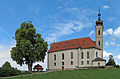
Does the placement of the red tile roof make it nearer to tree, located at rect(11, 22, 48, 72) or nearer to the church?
the church

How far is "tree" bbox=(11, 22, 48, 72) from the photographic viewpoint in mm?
41406

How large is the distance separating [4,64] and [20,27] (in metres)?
12.9

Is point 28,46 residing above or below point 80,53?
above

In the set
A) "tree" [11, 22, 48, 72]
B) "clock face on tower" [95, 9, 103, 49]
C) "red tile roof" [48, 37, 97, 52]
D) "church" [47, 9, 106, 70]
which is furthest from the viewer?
"clock face on tower" [95, 9, 103, 49]

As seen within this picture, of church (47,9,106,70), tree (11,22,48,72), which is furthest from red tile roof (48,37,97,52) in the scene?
tree (11,22,48,72)

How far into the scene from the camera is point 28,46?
1646 inches

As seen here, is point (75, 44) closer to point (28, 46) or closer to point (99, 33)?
point (99, 33)

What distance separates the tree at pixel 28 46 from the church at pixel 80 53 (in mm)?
13882

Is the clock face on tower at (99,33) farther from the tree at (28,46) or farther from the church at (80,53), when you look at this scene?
the tree at (28,46)

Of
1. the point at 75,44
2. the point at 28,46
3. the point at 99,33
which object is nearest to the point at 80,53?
the point at 75,44

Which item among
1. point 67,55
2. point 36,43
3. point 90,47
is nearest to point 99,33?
point 90,47

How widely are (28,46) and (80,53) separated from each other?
20966 millimetres

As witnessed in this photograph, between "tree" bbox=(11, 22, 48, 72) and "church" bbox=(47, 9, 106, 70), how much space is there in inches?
547

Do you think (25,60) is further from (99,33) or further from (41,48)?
(99,33)
